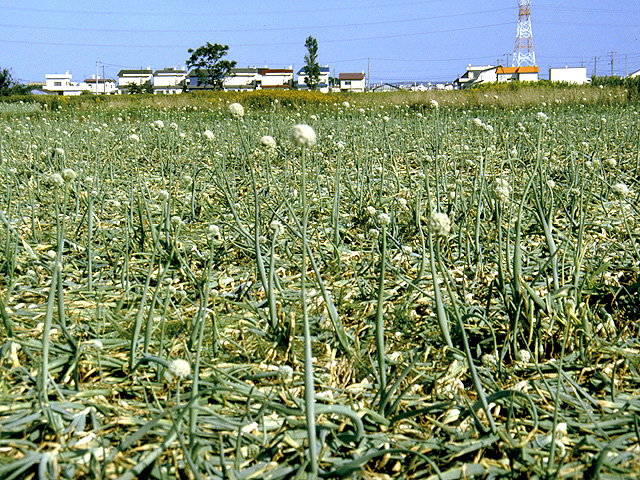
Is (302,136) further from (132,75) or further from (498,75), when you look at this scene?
(132,75)

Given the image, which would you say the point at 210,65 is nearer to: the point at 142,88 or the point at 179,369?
the point at 142,88

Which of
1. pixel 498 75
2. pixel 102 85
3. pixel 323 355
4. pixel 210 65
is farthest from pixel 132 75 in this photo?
pixel 323 355

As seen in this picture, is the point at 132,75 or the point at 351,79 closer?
the point at 132,75

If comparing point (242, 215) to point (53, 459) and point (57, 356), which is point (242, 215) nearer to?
point (57, 356)

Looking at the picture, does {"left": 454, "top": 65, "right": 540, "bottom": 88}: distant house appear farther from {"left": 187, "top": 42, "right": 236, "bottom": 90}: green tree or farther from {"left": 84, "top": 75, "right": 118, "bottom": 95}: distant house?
{"left": 84, "top": 75, "right": 118, "bottom": 95}: distant house

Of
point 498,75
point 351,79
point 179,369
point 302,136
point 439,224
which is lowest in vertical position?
point 179,369

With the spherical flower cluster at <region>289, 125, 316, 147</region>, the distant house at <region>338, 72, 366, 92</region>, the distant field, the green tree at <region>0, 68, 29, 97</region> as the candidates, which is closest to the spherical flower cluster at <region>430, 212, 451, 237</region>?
the distant field

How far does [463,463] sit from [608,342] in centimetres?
85

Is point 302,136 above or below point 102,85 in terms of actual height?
below

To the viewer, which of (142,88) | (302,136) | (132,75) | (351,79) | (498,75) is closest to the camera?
(302,136)

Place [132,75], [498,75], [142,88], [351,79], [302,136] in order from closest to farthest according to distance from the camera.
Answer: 1. [302,136]
2. [498,75]
3. [142,88]
4. [132,75]
5. [351,79]

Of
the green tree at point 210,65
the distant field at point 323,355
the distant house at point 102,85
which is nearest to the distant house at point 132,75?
the distant house at point 102,85

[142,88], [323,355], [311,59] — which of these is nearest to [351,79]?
[311,59]

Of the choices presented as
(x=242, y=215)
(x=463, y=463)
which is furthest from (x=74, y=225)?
(x=463, y=463)
